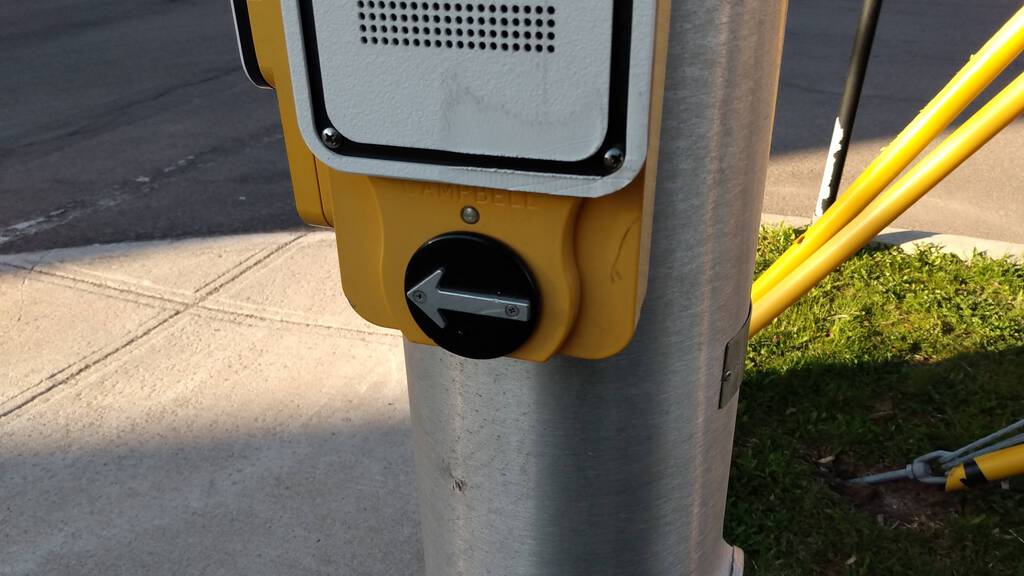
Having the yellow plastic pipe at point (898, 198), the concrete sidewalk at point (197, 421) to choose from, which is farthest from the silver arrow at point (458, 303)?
the yellow plastic pipe at point (898, 198)

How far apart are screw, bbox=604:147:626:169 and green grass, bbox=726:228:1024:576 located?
61.6 inches

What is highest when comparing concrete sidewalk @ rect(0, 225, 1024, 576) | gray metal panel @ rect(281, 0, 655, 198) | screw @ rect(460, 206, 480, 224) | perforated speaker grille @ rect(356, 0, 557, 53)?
perforated speaker grille @ rect(356, 0, 557, 53)

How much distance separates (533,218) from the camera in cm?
89

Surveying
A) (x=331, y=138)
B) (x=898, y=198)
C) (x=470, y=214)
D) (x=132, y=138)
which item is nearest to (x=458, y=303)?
(x=470, y=214)

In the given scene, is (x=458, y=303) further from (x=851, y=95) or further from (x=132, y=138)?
(x=132, y=138)

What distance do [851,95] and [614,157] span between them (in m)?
2.68

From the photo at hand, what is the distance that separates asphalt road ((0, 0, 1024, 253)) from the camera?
424 cm

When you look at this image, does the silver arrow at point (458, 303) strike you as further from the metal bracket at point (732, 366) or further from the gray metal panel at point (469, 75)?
the metal bracket at point (732, 366)

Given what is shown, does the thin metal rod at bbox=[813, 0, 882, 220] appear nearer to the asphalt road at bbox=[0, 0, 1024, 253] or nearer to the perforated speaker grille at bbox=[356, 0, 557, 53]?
the asphalt road at bbox=[0, 0, 1024, 253]

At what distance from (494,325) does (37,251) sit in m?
3.44

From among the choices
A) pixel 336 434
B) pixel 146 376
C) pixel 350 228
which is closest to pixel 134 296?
pixel 146 376

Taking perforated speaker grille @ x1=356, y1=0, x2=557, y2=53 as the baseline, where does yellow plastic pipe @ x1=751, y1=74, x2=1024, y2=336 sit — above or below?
below

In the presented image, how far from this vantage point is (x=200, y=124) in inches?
223

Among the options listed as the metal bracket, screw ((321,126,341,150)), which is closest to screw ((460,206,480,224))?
screw ((321,126,341,150))
